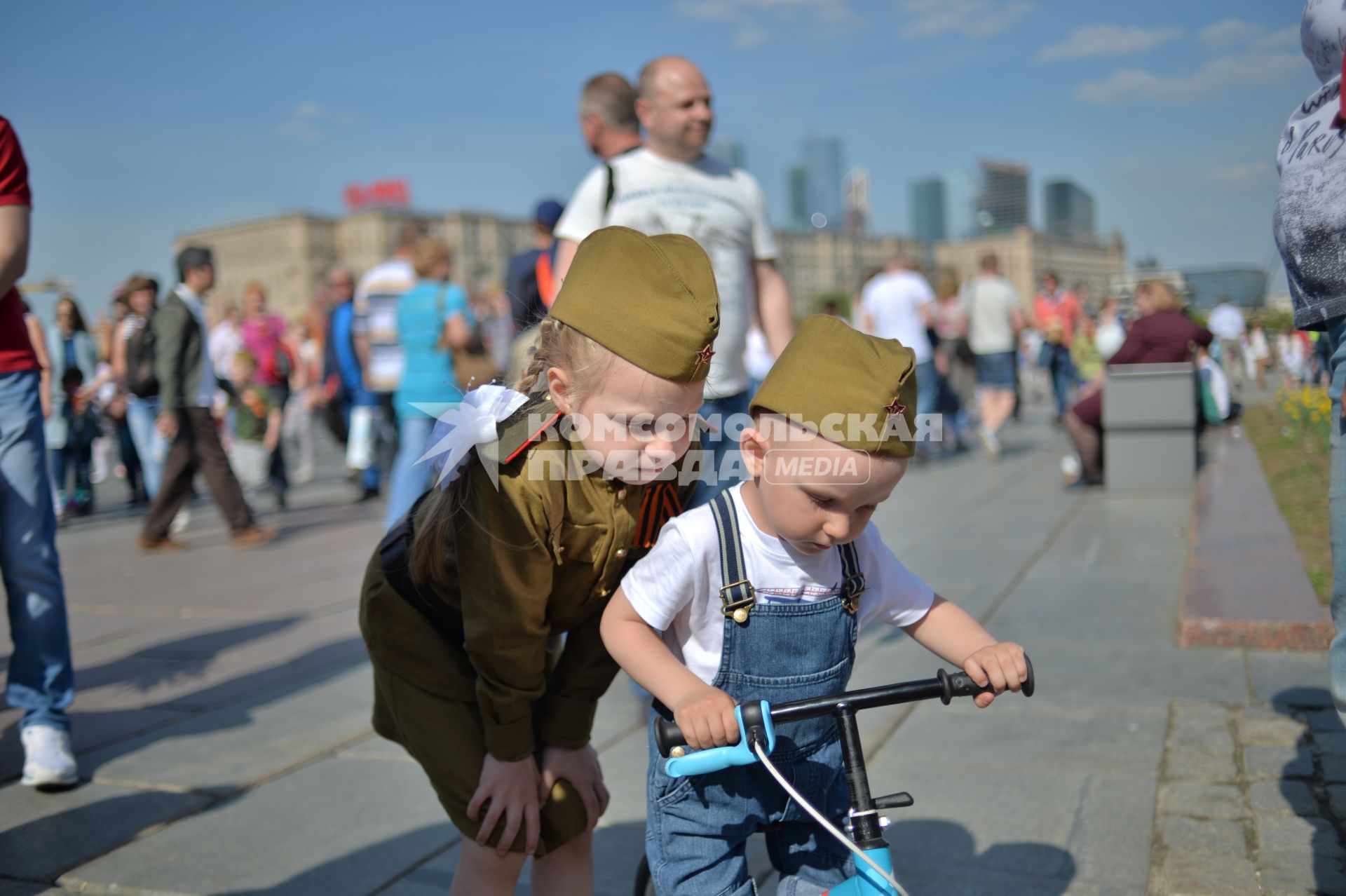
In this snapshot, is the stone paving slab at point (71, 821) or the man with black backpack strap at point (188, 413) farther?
the man with black backpack strap at point (188, 413)

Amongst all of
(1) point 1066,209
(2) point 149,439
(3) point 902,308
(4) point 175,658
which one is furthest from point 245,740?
(1) point 1066,209

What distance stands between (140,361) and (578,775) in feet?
25.5

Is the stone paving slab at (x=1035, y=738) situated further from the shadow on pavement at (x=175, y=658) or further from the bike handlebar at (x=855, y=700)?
the shadow on pavement at (x=175, y=658)

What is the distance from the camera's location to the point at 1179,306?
32.2 feet

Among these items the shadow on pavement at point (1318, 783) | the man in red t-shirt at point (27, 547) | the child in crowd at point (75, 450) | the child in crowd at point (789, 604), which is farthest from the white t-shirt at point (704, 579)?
the child in crowd at point (75, 450)

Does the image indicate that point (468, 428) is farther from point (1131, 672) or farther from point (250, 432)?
point (250, 432)

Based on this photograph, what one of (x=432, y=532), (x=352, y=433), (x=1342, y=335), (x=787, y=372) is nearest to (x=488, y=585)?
(x=432, y=532)

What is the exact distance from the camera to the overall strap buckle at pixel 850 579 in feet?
6.35

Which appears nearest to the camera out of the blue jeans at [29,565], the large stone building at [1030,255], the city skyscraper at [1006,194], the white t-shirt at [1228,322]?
the blue jeans at [29,565]

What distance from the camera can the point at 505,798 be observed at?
6.71 feet

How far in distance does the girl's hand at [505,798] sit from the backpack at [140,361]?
7.64 meters

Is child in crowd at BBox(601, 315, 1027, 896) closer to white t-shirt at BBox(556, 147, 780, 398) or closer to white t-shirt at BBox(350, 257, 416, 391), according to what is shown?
white t-shirt at BBox(556, 147, 780, 398)

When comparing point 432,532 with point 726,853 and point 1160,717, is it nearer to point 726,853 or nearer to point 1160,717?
point 726,853

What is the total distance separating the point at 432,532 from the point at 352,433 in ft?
28.4
